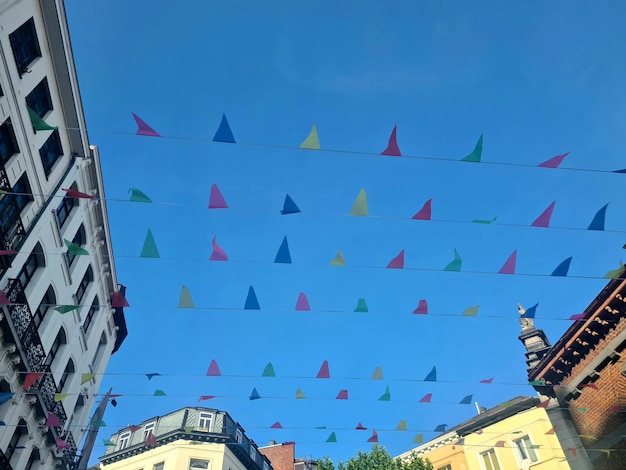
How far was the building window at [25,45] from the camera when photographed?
1519cm

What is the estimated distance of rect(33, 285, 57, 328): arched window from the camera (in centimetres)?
1720

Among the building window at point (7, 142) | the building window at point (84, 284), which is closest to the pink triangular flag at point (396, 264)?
the building window at point (7, 142)

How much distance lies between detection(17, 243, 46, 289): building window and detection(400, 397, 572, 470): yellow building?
2225 centimetres

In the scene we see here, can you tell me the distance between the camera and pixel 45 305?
57.7 ft

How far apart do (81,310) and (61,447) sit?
18.4 feet

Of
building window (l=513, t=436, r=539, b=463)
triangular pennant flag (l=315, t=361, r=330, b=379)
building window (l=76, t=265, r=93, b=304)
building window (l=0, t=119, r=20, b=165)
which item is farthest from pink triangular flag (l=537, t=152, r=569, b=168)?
building window (l=513, t=436, r=539, b=463)

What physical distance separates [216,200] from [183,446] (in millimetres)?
26260

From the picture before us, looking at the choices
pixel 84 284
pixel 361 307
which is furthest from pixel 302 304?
pixel 84 284

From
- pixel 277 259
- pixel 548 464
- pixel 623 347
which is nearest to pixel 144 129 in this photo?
pixel 277 259

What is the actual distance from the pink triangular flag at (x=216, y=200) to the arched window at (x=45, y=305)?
1083 cm

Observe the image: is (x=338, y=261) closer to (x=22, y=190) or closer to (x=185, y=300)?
(x=185, y=300)

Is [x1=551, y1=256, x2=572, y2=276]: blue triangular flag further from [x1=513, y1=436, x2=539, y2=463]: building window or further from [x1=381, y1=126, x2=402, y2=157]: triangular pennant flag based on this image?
[x1=513, y1=436, x2=539, y2=463]: building window

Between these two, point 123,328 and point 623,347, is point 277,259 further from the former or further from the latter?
point 123,328

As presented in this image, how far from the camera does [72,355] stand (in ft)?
65.6
